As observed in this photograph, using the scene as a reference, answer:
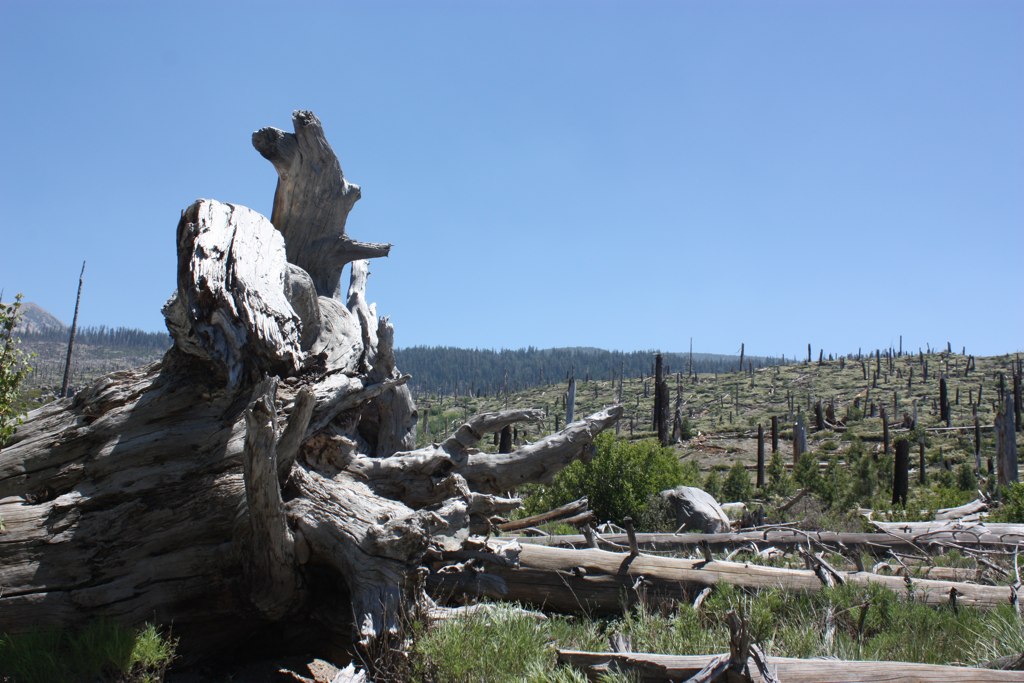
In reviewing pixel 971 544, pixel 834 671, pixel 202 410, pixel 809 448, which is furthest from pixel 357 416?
pixel 809 448

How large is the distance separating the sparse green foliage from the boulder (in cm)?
1377

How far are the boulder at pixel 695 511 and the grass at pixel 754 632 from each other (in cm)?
948

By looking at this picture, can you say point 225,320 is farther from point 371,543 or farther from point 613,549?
point 613,549

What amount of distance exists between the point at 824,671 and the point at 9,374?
7.23 meters

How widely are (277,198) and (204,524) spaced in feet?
16.6

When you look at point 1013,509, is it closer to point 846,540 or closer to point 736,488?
point 846,540

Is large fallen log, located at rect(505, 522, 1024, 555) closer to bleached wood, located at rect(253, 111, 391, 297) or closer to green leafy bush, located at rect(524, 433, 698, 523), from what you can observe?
green leafy bush, located at rect(524, 433, 698, 523)

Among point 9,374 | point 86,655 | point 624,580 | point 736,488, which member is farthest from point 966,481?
point 9,374

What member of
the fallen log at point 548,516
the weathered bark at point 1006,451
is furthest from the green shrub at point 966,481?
the fallen log at point 548,516

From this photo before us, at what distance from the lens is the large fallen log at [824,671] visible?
16.2 ft

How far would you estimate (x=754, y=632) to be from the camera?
6148 mm

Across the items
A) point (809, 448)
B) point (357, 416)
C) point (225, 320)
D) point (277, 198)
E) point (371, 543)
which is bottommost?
point (809, 448)

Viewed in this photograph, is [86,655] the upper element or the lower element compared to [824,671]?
lower

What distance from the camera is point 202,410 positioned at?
24.5ft
